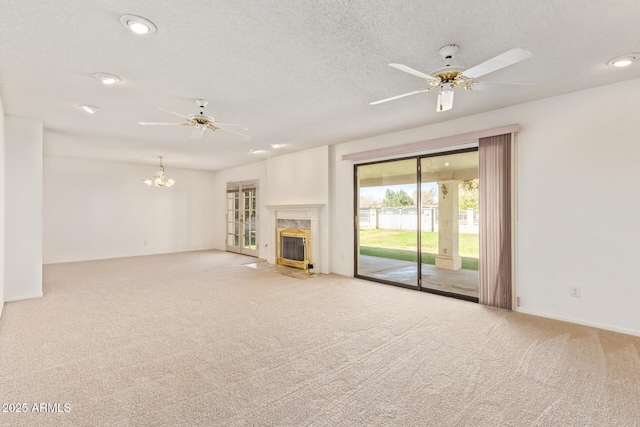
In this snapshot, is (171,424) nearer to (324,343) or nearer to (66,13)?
(324,343)

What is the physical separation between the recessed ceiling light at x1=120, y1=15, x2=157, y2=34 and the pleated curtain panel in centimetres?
396

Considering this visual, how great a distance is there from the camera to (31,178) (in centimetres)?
444

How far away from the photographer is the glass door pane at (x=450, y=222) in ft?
Answer: 15.3

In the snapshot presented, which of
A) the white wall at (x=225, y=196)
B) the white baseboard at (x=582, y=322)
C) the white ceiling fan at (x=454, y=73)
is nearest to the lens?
the white ceiling fan at (x=454, y=73)

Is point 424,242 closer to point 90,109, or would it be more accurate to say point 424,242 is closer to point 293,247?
point 293,247

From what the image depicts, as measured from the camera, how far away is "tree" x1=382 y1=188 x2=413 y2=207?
5424 mm

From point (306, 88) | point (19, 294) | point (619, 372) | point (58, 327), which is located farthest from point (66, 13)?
point (619, 372)

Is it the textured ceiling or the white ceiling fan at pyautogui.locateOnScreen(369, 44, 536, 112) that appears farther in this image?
the white ceiling fan at pyautogui.locateOnScreen(369, 44, 536, 112)

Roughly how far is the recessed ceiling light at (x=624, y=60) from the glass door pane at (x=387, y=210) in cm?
264

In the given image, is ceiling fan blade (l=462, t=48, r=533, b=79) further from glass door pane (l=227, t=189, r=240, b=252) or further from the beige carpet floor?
glass door pane (l=227, t=189, r=240, b=252)

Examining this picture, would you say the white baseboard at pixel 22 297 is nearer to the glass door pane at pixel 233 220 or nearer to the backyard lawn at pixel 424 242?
the glass door pane at pixel 233 220

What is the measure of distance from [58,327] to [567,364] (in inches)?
197

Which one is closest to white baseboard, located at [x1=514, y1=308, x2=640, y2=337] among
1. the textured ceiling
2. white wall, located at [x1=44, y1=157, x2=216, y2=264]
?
the textured ceiling

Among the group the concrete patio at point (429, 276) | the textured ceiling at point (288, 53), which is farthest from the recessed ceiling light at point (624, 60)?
the concrete patio at point (429, 276)
